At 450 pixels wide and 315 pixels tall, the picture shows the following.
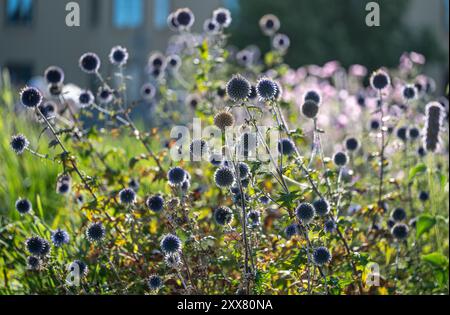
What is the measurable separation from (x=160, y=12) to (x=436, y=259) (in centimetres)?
2482

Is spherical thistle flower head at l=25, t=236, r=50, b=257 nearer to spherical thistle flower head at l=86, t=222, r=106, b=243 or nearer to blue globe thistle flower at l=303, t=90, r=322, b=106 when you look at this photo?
spherical thistle flower head at l=86, t=222, r=106, b=243

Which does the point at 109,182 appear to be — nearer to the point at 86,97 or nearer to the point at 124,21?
the point at 86,97

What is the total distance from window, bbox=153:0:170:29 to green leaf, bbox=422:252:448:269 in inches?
961

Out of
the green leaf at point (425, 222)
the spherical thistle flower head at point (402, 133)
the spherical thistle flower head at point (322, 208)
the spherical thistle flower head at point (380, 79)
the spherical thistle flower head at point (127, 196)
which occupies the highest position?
the spherical thistle flower head at point (380, 79)

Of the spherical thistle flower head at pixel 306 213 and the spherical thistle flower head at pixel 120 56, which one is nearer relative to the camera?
A: the spherical thistle flower head at pixel 306 213

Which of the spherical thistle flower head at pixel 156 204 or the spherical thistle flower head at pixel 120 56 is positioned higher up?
the spherical thistle flower head at pixel 120 56

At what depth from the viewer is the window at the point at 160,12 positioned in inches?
1088

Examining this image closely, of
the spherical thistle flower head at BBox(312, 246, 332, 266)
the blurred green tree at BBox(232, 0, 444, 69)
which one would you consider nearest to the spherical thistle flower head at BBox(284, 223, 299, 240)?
the spherical thistle flower head at BBox(312, 246, 332, 266)

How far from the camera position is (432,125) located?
4352mm

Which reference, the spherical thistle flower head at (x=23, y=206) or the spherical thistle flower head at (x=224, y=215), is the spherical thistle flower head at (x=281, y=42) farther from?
the spherical thistle flower head at (x=224, y=215)

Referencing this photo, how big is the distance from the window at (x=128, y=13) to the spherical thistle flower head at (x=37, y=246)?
24.5 meters

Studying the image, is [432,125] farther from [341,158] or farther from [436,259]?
[436,259]

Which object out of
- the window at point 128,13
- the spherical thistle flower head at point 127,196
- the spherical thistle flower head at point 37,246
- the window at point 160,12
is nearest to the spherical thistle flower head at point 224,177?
the spherical thistle flower head at point 127,196

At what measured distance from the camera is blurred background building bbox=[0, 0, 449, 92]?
22.7 m
